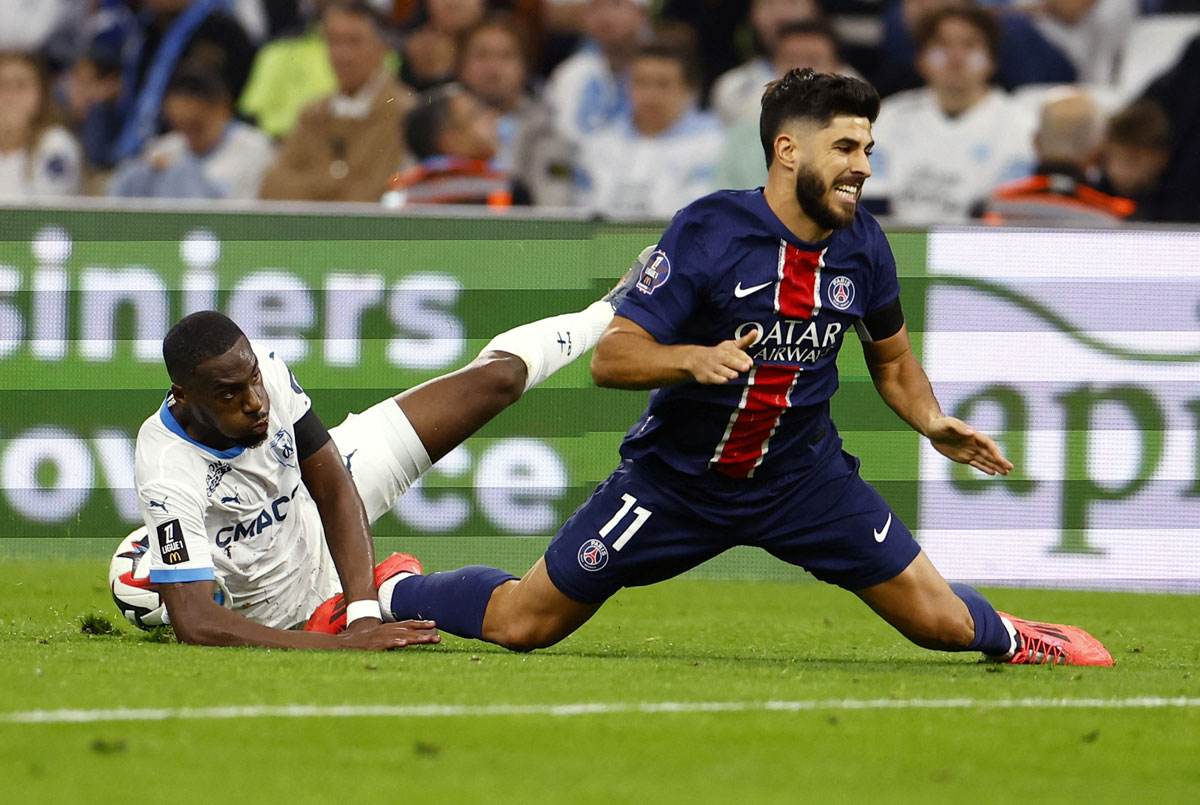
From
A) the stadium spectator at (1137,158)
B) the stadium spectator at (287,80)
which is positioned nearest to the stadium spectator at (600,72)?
the stadium spectator at (287,80)

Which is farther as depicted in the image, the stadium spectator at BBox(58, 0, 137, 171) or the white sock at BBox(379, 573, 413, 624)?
the stadium spectator at BBox(58, 0, 137, 171)

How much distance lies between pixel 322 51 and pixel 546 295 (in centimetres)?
492

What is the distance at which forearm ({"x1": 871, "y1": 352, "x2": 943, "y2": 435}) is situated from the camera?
512cm

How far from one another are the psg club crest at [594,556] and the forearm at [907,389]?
1.06 meters

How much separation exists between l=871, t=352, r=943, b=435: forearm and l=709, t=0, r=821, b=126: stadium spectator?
244 inches

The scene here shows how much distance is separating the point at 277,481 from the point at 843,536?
189 centimetres

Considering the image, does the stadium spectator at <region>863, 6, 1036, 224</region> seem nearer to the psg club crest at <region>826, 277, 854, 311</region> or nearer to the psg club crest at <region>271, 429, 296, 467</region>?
the psg club crest at <region>826, 277, 854, 311</region>

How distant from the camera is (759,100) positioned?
1100 cm

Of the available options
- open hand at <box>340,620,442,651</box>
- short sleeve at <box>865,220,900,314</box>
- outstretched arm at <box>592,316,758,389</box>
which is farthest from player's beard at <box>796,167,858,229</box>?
open hand at <box>340,620,442,651</box>

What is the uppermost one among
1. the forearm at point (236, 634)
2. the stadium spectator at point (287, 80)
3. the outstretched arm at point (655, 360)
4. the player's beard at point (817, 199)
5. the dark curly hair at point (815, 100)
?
the stadium spectator at point (287, 80)

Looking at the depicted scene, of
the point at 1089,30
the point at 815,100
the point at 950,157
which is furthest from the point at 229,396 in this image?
the point at 1089,30

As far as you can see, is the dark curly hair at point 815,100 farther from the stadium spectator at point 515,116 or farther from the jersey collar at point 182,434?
the stadium spectator at point 515,116

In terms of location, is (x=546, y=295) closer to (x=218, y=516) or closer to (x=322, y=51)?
(x=218, y=516)

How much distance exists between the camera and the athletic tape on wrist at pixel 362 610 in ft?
17.2
